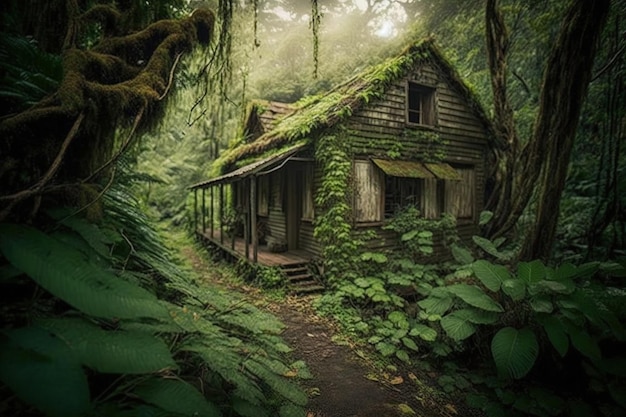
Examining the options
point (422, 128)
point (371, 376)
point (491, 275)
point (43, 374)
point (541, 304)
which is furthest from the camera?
point (422, 128)

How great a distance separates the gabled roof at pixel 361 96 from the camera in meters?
7.49

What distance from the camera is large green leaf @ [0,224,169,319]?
3.42ft

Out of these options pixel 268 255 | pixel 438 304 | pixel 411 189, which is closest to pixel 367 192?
pixel 411 189

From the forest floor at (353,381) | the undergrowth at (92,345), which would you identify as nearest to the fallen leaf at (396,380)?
the forest floor at (353,381)

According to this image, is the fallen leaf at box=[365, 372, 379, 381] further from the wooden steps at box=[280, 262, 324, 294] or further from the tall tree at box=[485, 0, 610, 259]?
the tall tree at box=[485, 0, 610, 259]

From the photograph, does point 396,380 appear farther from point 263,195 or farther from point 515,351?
point 263,195

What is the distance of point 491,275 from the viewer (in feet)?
14.3

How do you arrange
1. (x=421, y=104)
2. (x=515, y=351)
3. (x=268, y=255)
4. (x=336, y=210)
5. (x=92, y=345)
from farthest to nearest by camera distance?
(x=421, y=104)
(x=268, y=255)
(x=336, y=210)
(x=515, y=351)
(x=92, y=345)

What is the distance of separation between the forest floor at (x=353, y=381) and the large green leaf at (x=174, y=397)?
1.94 meters

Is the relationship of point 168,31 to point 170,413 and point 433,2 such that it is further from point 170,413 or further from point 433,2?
Answer: point 433,2

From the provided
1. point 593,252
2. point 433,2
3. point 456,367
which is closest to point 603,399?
point 456,367

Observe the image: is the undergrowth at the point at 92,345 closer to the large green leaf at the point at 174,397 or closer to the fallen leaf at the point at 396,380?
the large green leaf at the point at 174,397

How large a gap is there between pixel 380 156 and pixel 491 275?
4568 millimetres

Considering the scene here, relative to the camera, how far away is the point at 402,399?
12.2ft
